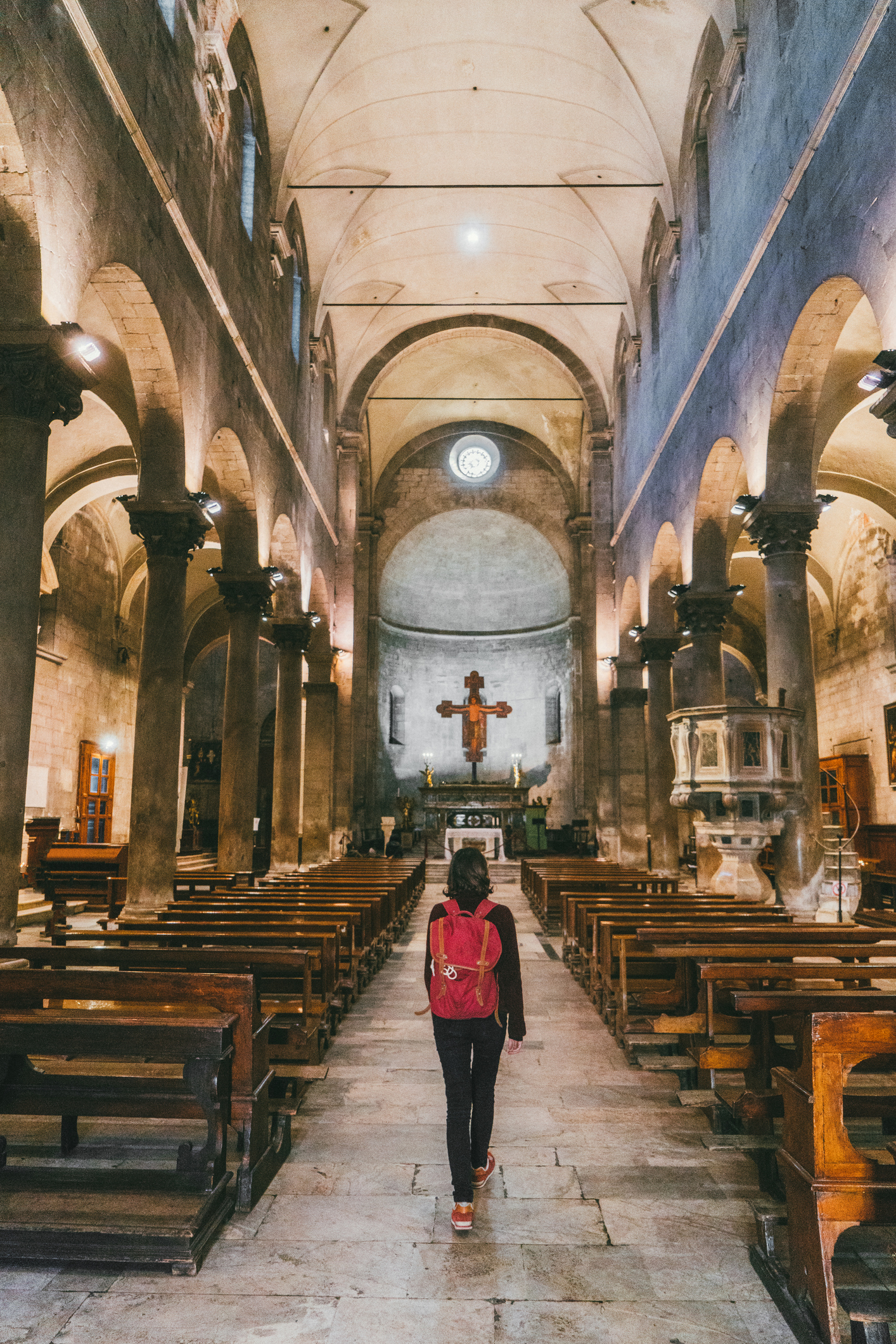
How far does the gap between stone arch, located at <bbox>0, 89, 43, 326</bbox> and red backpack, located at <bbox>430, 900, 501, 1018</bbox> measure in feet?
18.2

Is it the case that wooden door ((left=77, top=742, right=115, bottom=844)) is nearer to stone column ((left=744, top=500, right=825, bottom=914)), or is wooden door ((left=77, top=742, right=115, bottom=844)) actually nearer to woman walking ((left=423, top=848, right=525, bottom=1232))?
stone column ((left=744, top=500, right=825, bottom=914))

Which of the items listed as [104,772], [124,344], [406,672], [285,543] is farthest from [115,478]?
[406,672]

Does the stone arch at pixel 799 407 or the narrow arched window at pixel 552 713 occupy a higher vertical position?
the stone arch at pixel 799 407

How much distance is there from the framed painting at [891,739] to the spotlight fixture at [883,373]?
13.2 m

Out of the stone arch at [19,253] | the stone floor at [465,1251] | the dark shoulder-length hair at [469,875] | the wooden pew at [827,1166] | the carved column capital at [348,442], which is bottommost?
the stone floor at [465,1251]

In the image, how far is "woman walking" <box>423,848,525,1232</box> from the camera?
4055 mm

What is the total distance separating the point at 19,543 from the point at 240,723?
7.71 m

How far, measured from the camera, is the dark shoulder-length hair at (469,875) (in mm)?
4223

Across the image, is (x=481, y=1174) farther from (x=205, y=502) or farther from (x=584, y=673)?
(x=584, y=673)

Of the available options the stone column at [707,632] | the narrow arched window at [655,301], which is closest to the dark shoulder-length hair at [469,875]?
the stone column at [707,632]

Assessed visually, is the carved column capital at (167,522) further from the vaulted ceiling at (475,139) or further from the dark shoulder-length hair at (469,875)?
the vaulted ceiling at (475,139)

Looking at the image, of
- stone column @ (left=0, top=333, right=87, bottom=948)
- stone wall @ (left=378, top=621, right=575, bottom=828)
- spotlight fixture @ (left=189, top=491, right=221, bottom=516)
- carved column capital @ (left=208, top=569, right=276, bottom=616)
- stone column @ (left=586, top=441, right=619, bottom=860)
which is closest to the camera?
stone column @ (left=0, top=333, right=87, bottom=948)

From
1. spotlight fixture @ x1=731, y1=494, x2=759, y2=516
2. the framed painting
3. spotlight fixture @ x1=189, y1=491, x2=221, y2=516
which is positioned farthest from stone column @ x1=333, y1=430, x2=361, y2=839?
spotlight fixture @ x1=731, y1=494, x2=759, y2=516

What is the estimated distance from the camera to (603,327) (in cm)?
2277
